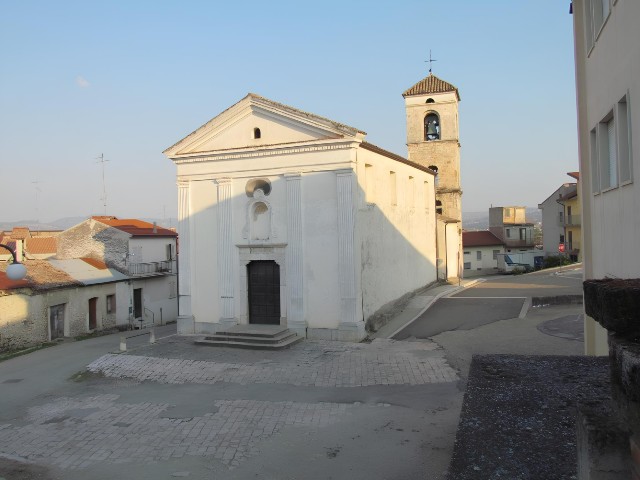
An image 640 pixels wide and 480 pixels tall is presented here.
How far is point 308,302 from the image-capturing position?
55.3ft

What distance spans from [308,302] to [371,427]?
7.67 m

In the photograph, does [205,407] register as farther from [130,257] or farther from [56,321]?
[130,257]

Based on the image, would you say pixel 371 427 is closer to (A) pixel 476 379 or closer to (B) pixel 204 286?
(A) pixel 476 379

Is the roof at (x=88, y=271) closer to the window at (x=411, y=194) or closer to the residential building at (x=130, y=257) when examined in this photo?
the residential building at (x=130, y=257)

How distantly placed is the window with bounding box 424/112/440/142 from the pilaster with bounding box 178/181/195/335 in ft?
52.6

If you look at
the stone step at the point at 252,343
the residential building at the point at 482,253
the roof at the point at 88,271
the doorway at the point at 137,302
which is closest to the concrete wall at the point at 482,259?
the residential building at the point at 482,253

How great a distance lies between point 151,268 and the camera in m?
30.2

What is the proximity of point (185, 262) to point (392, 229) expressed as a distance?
7986 millimetres

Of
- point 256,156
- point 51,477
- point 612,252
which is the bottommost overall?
point 51,477

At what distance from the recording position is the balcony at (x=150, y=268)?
1132 inches

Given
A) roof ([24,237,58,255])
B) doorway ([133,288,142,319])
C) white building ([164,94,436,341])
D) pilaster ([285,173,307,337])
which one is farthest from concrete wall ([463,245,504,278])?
pilaster ([285,173,307,337])

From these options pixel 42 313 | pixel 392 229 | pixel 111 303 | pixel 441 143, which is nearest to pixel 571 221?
pixel 441 143

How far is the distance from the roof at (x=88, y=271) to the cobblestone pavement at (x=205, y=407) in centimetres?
1097

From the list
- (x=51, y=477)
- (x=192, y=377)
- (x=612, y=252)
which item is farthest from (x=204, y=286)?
(x=612, y=252)
